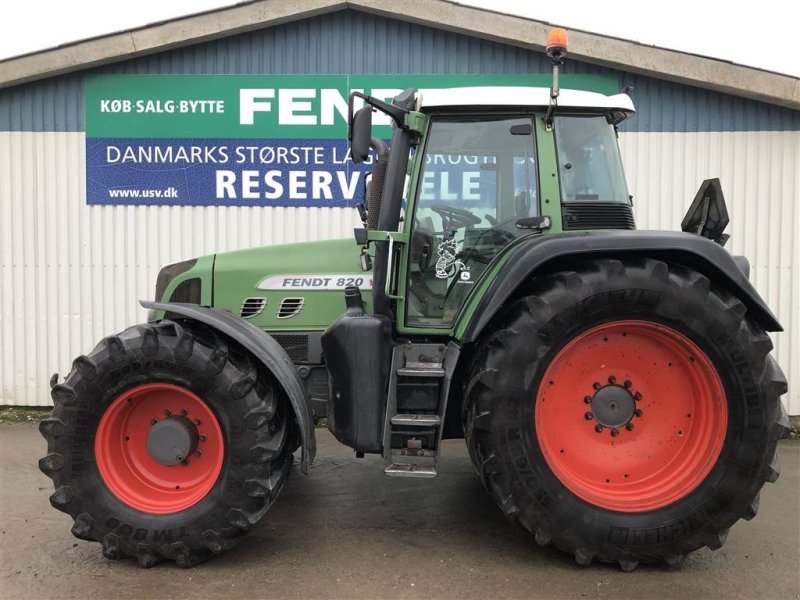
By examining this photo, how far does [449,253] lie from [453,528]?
161 cm

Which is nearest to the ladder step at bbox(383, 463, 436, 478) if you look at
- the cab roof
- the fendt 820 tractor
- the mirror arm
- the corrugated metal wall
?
the fendt 820 tractor

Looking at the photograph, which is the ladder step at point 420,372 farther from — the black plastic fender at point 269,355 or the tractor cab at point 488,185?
the black plastic fender at point 269,355

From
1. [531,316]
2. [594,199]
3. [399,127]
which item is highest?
A: [399,127]

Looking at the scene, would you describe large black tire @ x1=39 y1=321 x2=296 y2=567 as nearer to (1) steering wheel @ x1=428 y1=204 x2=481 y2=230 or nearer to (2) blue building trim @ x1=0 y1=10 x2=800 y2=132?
(1) steering wheel @ x1=428 y1=204 x2=481 y2=230

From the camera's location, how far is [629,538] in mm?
3123

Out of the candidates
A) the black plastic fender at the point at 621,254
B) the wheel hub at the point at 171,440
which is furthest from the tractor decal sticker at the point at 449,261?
the wheel hub at the point at 171,440

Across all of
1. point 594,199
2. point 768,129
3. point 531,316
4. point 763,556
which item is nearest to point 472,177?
point 594,199

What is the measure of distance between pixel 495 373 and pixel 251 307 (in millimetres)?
1657

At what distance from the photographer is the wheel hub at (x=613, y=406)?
3.31m

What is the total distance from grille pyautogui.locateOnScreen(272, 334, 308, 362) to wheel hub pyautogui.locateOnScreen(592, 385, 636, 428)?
1707mm

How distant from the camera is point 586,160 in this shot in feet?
11.6

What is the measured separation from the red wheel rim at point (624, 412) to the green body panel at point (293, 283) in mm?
1312

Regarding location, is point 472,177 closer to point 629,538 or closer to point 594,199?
point 594,199

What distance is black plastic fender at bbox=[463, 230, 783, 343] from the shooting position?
3.14 metres
